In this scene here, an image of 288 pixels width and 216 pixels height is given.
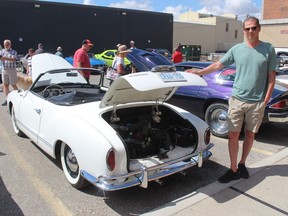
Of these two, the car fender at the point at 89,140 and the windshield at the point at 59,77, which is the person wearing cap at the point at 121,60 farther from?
the car fender at the point at 89,140

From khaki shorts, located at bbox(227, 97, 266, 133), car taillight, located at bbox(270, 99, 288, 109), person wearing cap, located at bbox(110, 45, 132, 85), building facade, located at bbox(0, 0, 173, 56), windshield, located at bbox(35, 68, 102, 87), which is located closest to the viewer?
khaki shorts, located at bbox(227, 97, 266, 133)

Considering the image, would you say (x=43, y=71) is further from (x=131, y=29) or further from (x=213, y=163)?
(x=131, y=29)

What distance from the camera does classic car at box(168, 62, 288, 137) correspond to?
5.59 metres

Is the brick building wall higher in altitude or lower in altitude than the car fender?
higher

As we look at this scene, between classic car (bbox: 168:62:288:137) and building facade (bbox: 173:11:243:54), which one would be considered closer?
classic car (bbox: 168:62:288:137)

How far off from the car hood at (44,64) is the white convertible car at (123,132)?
34.3 inches

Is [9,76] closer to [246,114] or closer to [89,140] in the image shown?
[89,140]

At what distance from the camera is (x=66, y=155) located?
409 cm

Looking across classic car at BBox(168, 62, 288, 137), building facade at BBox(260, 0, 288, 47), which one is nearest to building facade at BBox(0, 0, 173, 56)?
building facade at BBox(260, 0, 288, 47)

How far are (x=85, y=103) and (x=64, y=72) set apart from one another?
1.62m

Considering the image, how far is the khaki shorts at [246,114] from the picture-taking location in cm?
398

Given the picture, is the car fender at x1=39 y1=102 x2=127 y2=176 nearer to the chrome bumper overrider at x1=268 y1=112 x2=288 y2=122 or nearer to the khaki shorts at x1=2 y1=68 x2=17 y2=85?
the chrome bumper overrider at x1=268 y1=112 x2=288 y2=122

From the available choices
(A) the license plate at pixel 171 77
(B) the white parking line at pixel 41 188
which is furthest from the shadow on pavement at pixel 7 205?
(A) the license plate at pixel 171 77

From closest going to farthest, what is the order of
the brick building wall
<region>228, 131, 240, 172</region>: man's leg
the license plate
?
the license plate → <region>228, 131, 240, 172</region>: man's leg → the brick building wall
